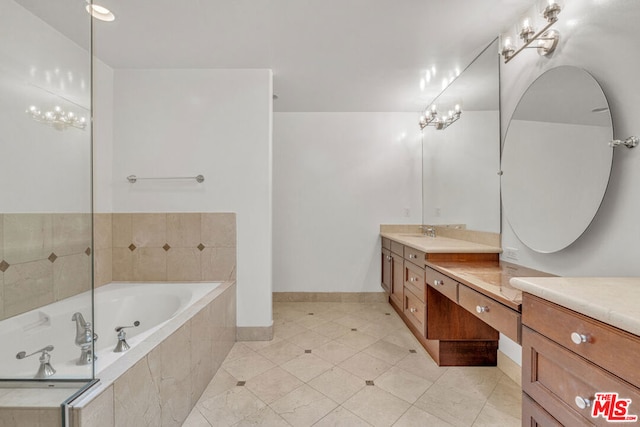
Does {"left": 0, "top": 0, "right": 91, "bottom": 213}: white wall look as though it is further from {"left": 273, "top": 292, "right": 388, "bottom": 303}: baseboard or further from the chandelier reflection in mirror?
{"left": 273, "top": 292, "right": 388, "bottom": 303}: baseboard

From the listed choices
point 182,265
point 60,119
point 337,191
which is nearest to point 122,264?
point 182,265

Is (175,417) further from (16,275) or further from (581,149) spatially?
(581,149)

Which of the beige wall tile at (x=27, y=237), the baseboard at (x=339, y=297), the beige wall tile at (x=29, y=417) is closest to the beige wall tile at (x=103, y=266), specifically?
the beige wall tile at (x=27, y=237)

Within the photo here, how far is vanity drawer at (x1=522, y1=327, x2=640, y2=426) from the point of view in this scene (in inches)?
27.9

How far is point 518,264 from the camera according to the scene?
1787mm

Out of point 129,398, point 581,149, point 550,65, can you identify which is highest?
point 550,65

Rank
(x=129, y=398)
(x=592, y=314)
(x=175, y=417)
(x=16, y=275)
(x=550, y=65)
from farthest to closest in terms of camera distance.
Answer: (x=550, y=65) < (x=175, y=417) < (x=16, y=275) < (x=129, y=398) < (x=592, y=314)

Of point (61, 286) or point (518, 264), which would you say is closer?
point (61, 286)

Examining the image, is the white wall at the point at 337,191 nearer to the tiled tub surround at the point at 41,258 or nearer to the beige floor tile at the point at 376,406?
the beige floor tile at the point at 376,406

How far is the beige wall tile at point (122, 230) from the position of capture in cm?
250

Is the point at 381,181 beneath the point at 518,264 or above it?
above

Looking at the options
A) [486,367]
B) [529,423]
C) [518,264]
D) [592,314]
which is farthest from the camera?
[486,367]

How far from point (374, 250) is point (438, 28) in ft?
7.87

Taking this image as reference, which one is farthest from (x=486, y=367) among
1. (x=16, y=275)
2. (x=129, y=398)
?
(x=16, y=275)
